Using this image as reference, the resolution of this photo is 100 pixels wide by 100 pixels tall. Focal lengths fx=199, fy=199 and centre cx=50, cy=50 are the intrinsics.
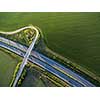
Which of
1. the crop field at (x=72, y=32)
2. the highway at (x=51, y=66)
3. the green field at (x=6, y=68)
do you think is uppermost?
the crop field at (x=72, y=32)

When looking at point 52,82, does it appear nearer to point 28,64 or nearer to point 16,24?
point 28,64

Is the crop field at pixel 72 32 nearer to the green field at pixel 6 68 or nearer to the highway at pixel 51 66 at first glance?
the highway at pixel 51 66

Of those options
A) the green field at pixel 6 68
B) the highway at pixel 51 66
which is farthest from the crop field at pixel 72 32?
the green field at pixel 6 68

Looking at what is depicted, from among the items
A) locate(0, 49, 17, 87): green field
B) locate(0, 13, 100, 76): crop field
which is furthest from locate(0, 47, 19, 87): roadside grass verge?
locate(0, 13, 100, 76): crop field

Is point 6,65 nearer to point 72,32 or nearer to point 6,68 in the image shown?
point 6,68
